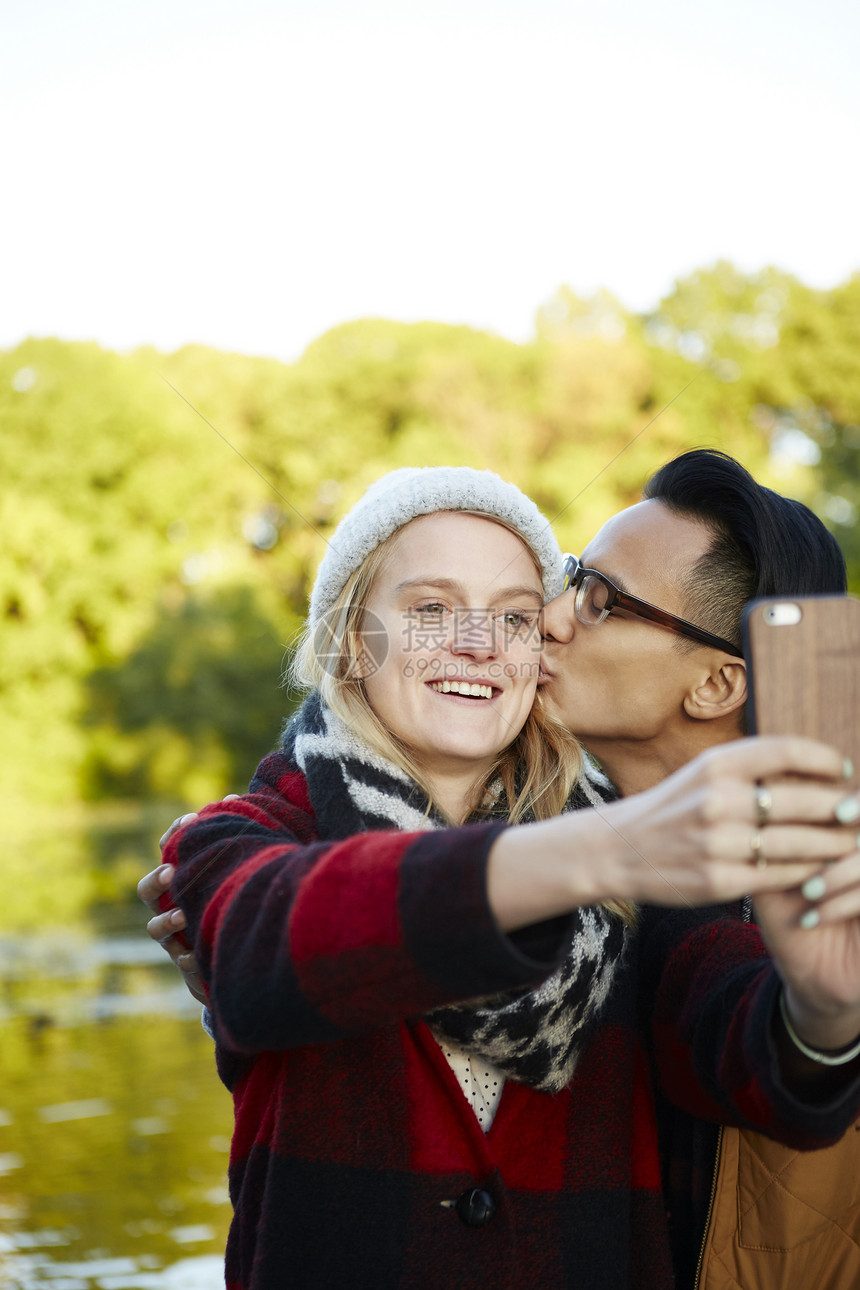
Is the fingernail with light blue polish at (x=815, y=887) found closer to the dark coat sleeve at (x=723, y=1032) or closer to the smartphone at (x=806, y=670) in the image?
the smartphone at (x=806, y=670)

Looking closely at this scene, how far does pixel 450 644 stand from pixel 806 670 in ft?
3.02

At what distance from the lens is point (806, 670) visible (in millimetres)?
1259

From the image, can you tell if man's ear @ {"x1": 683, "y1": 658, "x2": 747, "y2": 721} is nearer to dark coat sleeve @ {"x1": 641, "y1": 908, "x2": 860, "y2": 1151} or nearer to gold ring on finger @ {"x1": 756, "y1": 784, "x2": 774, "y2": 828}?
dark coat sleeve @ {"x1": 641, "y1": 908, "x2": 860, "y2": 1151}

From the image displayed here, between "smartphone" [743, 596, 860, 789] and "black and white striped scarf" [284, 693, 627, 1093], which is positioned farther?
"black and white striped scarf" [284, 693, 627, 1093]

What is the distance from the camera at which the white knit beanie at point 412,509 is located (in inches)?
85.6

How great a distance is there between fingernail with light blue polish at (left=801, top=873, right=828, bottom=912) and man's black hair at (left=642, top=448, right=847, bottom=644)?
1247 mm

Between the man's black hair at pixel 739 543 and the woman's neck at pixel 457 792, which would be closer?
the woman's neck at pixel 457 792

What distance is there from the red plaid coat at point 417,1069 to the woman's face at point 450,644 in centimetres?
25

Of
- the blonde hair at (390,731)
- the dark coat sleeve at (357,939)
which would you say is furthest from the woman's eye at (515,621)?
the dark coat sleeve at (357,939)

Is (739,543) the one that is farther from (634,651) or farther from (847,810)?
(847,810)

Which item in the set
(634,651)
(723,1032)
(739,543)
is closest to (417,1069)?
(723,1032)

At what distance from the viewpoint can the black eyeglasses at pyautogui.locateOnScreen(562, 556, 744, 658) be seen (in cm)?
261

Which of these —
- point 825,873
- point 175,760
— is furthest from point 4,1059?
point 175,760

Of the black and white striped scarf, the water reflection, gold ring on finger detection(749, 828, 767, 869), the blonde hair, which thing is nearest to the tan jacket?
the black and white striped scarf
